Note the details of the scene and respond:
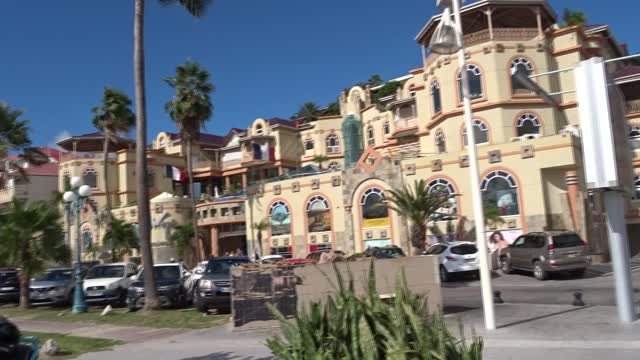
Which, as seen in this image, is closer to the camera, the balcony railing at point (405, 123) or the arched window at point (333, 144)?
the balcony railing at point (405, 123)

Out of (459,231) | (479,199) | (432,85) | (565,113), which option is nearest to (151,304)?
(479,199)

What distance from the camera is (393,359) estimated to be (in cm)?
360

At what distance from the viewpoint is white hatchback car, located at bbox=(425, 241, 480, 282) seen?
2248 cm

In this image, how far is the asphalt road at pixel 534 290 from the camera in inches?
568

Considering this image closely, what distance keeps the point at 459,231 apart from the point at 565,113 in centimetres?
1070

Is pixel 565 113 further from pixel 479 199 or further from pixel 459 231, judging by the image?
pixel 479 199

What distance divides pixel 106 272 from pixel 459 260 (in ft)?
43.7

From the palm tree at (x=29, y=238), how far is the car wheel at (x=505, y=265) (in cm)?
1649

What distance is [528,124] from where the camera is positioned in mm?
33094

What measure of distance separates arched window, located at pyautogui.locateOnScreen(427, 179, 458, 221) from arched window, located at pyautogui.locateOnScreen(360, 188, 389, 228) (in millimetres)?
3058

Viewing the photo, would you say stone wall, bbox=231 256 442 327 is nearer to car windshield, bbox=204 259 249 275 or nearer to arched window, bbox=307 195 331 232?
car windshield, bbox=204 259 249 275

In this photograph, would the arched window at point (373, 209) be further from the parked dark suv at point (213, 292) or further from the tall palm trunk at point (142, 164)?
the parked dark suv at point (213, 292)

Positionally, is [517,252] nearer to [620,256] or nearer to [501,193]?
[501,193]

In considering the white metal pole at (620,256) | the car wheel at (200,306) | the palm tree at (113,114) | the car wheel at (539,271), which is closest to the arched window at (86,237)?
the palm tree at (113,114)
